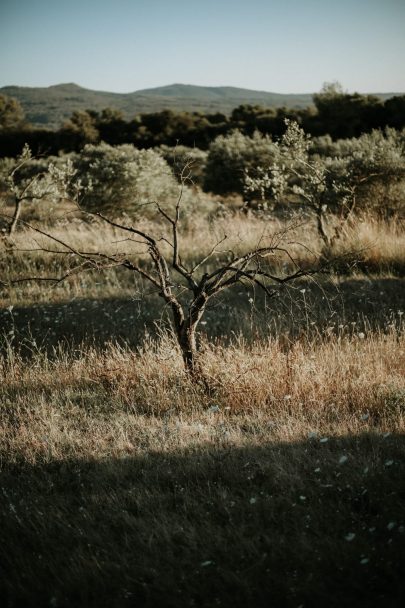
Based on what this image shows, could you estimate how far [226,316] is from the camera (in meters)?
7.29

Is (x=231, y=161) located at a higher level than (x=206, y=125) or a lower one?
lower

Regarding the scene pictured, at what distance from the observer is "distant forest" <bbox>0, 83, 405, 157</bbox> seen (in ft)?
90.7

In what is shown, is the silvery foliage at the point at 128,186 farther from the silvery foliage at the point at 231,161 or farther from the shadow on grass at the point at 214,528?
the shadow on grass at the point at 214,528

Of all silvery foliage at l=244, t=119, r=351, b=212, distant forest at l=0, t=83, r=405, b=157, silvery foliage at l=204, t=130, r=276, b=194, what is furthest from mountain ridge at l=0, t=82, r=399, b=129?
silvery foliage at l=244, t=119, r=351, b=212

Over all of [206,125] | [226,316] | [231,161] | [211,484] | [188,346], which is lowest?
[211,484]

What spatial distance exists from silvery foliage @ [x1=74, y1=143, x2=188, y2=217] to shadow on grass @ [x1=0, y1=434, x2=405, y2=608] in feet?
39.4

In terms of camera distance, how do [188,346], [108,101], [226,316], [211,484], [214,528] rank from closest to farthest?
[214,528], [211,484], [188,346], [226,316], [108,101]

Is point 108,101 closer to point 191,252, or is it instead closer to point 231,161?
point 231,161

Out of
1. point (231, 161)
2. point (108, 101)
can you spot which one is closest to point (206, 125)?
point (231, 161)

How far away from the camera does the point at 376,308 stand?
22.6ft

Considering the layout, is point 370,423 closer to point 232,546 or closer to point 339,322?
point 232,546

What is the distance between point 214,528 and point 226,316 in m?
4.73

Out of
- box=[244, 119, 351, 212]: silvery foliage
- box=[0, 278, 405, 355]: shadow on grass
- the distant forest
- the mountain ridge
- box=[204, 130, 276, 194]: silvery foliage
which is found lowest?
box=[0, 278, 405, 355]: shadow on grass

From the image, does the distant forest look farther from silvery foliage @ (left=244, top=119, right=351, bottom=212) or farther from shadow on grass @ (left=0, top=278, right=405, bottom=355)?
shadow on grass @ (left=0, top=278, right=405, bottom=355)
